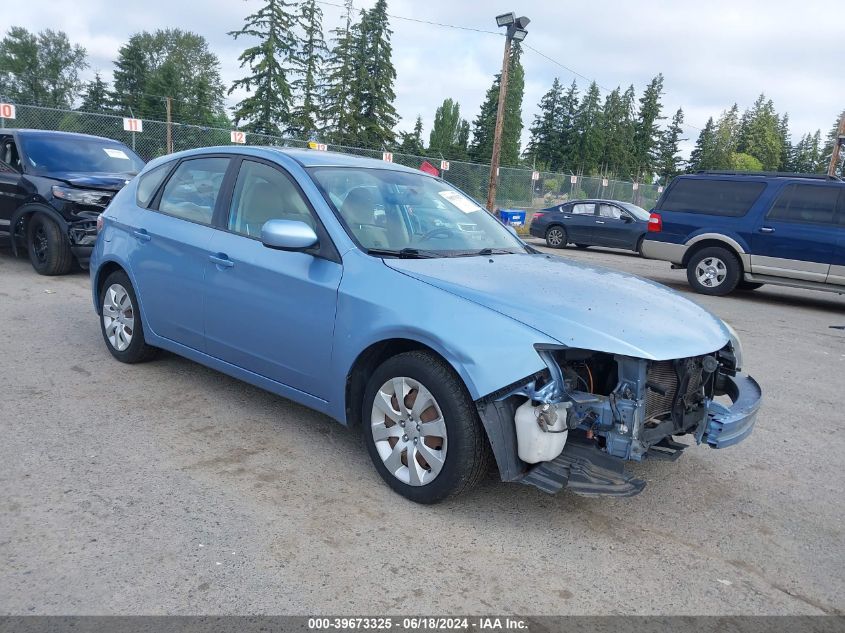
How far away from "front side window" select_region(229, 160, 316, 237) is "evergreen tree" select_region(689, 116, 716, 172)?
297 feet

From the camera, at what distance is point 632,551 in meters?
3.13

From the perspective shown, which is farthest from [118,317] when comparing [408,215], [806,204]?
[806,204]

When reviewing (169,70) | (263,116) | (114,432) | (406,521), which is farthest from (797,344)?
(169,70)

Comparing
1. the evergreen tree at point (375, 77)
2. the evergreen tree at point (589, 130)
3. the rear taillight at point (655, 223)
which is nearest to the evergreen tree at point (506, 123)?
the evergreen tree at point (589, 130)

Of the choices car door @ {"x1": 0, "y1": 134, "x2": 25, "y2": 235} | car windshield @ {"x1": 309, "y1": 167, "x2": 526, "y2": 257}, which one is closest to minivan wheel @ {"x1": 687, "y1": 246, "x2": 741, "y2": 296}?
car windshield @ {"x1": 309, "y1": 167, "x2": 526, "y2": 257}

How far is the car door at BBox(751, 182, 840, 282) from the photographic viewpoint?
407 inches

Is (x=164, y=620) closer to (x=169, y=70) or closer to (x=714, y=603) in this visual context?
(x=714, y=603)

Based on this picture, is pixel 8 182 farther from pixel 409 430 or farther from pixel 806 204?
pixel 806 204

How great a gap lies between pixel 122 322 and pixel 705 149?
9556 cm

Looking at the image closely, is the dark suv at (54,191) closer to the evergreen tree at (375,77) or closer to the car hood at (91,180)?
the car hood at (91,180)

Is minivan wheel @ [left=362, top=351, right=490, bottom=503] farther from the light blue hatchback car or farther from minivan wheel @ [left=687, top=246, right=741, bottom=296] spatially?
minivan wheel @ [left=687, top=246, right=741, bottom=296]

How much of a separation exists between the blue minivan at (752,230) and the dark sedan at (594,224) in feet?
21.8

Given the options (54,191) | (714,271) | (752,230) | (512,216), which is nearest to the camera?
(54,191)

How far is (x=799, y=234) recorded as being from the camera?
10.5 meters
